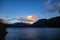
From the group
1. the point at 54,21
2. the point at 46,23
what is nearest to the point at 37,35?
the point at 46,23

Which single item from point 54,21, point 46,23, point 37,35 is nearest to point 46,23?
point 46,23

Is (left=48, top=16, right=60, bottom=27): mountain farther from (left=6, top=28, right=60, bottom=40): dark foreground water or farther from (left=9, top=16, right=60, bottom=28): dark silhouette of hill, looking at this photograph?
(left=6, top=28, right=60, bottom=40): dark foreground water

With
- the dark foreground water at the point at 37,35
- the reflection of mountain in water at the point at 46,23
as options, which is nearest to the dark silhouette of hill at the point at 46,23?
the reflection of mountain in water at the point at 46,23

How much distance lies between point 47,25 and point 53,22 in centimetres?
26

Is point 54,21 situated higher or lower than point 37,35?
higher

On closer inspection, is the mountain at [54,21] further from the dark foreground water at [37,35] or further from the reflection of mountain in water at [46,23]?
the dark foreground water at [37,35]

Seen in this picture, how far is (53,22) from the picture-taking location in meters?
3.73

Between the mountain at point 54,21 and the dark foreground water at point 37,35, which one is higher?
the mountain at point 54,21

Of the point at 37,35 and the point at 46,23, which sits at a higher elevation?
the point at 46,23

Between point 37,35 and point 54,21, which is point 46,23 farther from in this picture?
point 37,35

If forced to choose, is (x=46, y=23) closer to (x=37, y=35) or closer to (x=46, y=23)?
(x=46, y=23)

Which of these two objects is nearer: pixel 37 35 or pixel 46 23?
→ pixel 46 23

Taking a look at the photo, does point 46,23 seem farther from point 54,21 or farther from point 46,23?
point 54,21

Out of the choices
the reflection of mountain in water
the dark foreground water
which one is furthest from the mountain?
the dark foreground water
